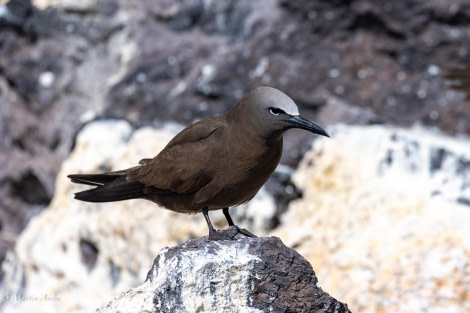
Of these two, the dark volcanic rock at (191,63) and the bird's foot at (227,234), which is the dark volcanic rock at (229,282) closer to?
the bird's foot at (227,234)

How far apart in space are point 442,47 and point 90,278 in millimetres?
3878

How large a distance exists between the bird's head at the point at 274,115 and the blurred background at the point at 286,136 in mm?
1721

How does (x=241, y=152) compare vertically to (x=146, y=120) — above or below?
above

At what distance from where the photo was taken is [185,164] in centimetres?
423

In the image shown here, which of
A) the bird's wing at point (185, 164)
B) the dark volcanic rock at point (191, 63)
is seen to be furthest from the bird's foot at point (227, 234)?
the dark volcanic rock at point (191, 63)

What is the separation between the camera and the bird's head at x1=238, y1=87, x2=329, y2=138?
385 centimetres

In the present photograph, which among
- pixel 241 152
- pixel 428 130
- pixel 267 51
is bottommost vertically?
pixel 428 130

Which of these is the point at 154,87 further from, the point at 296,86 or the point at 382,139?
the point at 382,139

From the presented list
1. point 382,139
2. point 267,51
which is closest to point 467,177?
point 382,139

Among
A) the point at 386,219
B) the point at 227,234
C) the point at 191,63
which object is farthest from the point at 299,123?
the point at 191,63

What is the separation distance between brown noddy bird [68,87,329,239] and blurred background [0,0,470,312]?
138 centimetres

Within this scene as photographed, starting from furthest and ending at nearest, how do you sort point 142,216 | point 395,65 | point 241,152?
point 395,65 < point 142,216 < point 241,152

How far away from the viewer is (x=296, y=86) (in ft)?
23.5

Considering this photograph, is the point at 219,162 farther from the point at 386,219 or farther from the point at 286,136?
the point at 286,136
